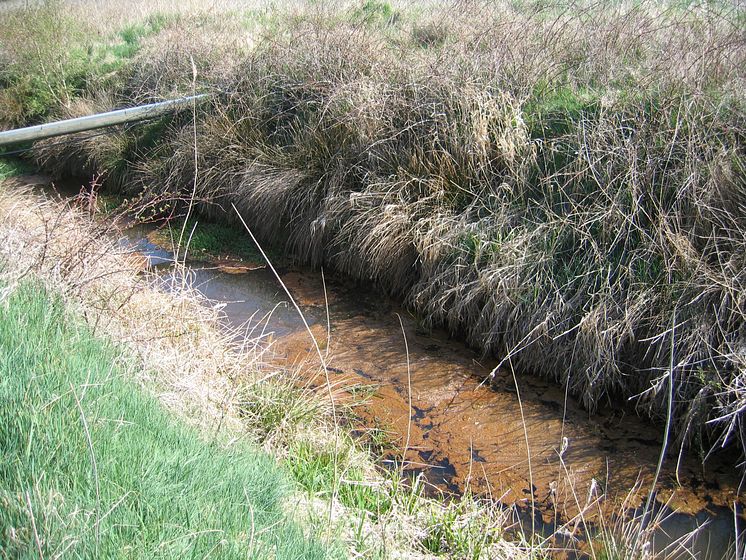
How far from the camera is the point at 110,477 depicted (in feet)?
7.63

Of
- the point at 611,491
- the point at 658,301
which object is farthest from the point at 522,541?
the point at 658,301

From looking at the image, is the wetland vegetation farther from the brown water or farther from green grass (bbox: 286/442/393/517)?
the brown water

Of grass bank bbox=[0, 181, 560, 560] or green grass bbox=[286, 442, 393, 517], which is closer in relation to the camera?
grass bank bbox=[0, 181, 560, 560]

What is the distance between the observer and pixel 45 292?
3.94 m

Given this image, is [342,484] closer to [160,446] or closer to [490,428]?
[160,446]

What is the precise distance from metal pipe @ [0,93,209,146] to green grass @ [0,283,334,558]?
6.66 m

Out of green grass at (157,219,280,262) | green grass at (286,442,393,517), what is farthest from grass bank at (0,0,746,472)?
green grass at (286,442,393,517)

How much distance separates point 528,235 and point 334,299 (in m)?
2.19

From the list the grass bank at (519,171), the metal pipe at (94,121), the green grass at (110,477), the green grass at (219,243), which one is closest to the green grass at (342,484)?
the green grass at (110,477)

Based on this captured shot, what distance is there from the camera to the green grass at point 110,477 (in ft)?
6.64

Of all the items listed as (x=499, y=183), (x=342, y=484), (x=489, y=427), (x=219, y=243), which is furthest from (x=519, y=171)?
(x=219, y=243)

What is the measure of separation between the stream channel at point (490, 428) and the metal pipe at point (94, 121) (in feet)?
12.8

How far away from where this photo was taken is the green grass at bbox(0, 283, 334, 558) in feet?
6.64

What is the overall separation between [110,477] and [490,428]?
10.5 ft
